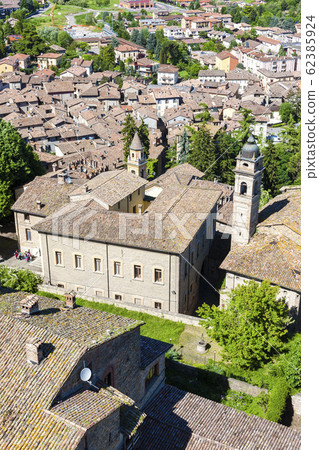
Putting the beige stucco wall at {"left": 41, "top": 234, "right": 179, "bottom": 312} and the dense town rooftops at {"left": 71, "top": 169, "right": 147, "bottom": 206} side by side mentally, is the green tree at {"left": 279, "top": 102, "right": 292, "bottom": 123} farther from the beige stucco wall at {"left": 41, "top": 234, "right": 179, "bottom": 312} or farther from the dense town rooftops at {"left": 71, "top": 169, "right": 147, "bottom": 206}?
the beige stucco wall at {"left": 41, "top": 234, "right": 179, "bottom": 312}

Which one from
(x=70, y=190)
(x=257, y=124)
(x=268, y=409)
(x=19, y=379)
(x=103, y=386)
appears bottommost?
(x=257, y=124)

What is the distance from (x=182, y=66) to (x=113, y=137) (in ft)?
282

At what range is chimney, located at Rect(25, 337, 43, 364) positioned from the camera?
57.6ft

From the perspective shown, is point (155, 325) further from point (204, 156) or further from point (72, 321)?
point (204, 156)

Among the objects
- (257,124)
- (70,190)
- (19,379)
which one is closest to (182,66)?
(257,124)

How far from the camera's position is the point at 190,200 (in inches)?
1576

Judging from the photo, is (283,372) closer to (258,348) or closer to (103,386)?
(258,348)

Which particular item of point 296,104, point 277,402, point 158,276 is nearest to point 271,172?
point 158,276

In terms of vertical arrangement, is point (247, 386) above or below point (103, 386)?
below

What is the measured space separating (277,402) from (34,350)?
549 inches

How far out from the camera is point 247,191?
117 ft

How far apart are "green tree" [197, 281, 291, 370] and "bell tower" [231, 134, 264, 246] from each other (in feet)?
23.2

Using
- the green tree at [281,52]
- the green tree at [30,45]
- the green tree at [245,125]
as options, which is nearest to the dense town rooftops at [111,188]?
the green tree at [245,125]

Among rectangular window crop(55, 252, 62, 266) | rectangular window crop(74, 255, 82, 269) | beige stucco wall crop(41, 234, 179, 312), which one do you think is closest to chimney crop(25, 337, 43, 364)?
beige stucco wall crop(41, 234, 179, 312)
